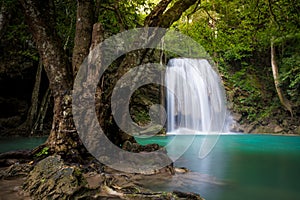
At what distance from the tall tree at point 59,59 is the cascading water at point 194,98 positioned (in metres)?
11.7

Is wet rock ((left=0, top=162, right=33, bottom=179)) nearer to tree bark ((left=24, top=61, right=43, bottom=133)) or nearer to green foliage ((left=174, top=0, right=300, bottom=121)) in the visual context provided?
green foliage ((left=174, top=0, right=300, bottom=121))

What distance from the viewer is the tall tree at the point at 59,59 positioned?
4215 mm

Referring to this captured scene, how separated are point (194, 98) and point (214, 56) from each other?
3.38m

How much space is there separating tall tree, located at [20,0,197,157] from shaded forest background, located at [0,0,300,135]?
0.55m

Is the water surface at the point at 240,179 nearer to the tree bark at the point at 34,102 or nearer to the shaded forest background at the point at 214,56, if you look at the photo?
the shaded forest background at the point at 214,56

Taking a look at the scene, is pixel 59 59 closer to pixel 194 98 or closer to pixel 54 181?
pixel 54 181

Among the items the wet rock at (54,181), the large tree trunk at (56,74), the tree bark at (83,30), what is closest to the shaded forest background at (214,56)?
the tree bark at (83,30)

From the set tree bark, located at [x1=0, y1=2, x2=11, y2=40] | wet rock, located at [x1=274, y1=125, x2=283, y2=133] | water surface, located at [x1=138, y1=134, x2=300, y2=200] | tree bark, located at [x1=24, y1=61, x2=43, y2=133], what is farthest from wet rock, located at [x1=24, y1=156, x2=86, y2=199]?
wet rock, located at [x1=274, y1=125, x2=283, y2=133]

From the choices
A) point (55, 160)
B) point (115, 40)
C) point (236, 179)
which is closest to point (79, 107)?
point (55, 160)

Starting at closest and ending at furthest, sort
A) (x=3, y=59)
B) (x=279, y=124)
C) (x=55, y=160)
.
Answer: (x=55, y=160), (x=3, y=59), (x=279, y=124)

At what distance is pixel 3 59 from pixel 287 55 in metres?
15.4

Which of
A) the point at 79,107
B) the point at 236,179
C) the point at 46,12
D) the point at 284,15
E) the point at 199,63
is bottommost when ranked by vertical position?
the point at 236,179

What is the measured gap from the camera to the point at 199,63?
59.2 ft

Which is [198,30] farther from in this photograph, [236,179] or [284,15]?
[236,179]
